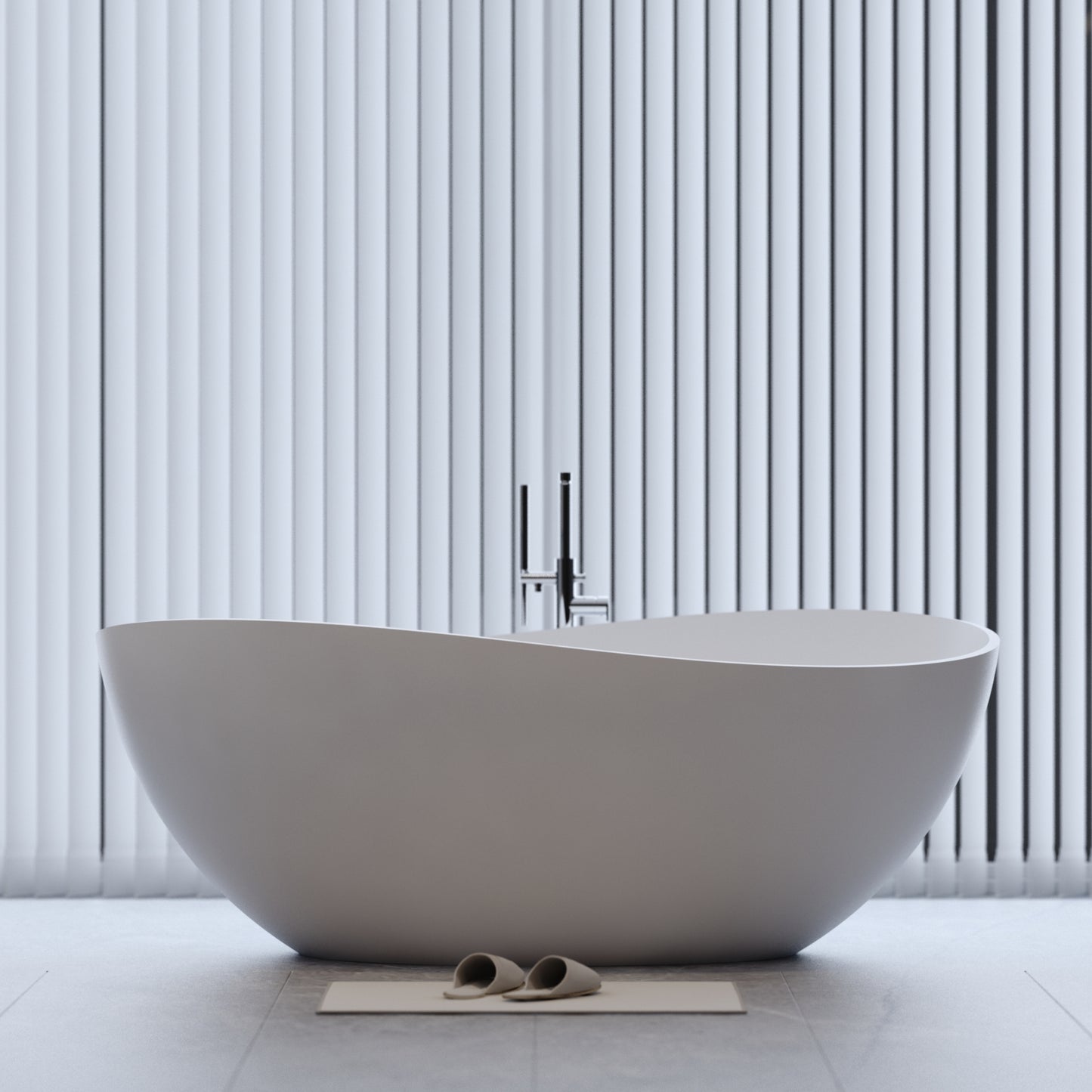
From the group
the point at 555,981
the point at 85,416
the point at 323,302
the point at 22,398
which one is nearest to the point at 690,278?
the point at 323,302

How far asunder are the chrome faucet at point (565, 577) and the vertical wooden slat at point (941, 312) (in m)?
0.73

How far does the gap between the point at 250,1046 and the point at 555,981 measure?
46 centimetres

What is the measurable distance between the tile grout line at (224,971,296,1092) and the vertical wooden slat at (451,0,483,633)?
1.13m

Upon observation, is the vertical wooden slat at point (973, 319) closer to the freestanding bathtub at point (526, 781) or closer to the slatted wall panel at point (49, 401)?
the freestanding bathtub at point (526, 781)

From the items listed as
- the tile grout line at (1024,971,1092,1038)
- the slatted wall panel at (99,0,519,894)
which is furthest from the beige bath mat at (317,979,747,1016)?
the slatted wall panel at (99,0,519,894)

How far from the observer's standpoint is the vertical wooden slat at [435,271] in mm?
3020

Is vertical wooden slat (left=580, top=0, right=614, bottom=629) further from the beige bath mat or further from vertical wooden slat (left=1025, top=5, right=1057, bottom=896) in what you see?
the beige bath mat

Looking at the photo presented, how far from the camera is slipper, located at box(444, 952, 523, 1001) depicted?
6.56ft

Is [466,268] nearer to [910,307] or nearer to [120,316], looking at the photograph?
[120,316]

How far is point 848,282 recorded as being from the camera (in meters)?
3.05

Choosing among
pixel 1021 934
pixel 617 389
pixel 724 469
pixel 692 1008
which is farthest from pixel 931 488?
pixel 692 1008

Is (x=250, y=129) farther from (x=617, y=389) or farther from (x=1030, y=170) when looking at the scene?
(x=1030, y=170)

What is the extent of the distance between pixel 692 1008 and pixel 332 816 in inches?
22.7

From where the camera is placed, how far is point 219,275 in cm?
303
